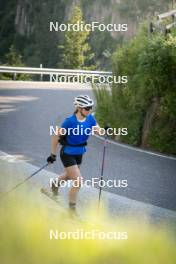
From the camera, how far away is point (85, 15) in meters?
6.05

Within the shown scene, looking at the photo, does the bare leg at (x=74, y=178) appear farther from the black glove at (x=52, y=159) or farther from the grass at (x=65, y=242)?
the grass at (x=65, y=242)

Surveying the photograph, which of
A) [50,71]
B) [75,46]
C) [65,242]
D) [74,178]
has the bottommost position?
[65,242]

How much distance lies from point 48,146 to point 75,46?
1.22 meters

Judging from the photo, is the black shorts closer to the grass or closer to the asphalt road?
the asphalt road

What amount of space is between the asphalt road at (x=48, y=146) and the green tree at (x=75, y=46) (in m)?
0.28

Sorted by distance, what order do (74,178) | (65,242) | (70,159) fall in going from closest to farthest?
(65,242) → (74,178) → (70,159)

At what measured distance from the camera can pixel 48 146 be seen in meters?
6.77

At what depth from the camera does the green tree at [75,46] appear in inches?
234

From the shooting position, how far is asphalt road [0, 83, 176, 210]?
262 inches

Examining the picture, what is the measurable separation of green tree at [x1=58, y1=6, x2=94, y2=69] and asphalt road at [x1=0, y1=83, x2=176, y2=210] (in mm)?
276

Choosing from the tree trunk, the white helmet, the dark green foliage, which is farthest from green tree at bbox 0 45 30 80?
the tree trunk

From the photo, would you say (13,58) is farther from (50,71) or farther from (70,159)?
(70,159)

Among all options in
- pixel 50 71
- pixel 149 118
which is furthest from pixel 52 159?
pixel 149 118

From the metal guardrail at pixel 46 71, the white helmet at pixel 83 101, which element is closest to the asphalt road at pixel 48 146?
the metal guardrail at pixel 46 71
